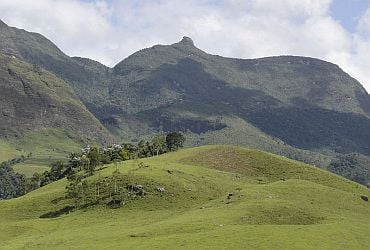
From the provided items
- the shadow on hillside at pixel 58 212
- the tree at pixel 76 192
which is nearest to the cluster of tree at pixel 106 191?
the tree at pixel 76 192

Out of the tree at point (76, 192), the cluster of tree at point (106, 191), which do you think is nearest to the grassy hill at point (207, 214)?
the tree at point (76, 192)

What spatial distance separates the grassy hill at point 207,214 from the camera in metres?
89.1

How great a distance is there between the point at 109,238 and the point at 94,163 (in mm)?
79703

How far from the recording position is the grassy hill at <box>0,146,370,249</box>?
8912 centimetres

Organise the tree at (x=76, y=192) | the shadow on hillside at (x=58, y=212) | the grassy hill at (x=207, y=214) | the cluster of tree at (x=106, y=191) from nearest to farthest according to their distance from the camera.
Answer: the grassy hill at (x=207, y=214)
the shadow on hillside at (x=58, y=212)
the cluster of tree at (x=106, y=191)
the tree at (x=76, y=192)

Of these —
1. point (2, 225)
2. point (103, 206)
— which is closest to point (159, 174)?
point (103, 206)

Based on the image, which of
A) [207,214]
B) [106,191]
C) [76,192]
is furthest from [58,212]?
[207,214]

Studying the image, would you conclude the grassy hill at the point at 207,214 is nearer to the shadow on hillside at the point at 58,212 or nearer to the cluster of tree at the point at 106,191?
the shadow on hillside at the point at 58,212

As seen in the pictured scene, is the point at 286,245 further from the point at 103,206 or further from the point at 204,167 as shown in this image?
the point at 204,167

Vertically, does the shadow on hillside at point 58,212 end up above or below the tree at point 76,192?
below

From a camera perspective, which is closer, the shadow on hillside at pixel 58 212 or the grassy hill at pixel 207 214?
the grassy hill at pixel 207 214

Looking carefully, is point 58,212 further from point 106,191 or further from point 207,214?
point 207,214

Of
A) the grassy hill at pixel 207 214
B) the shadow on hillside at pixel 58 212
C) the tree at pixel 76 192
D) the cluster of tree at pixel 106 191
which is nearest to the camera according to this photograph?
the grassy hill at pixel 207 214

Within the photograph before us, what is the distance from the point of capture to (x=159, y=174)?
15175cm
